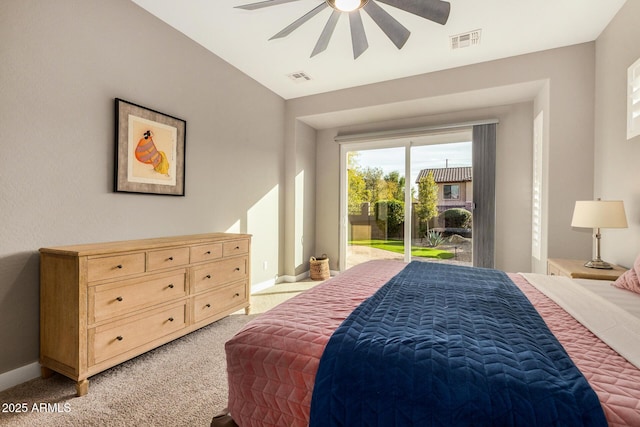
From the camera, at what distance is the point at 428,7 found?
1.90 meters

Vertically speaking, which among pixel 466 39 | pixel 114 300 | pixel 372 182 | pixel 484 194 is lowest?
pixel 114 300

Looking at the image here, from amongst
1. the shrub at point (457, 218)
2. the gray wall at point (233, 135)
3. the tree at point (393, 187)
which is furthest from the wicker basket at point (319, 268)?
the shrub at point (457, 218)

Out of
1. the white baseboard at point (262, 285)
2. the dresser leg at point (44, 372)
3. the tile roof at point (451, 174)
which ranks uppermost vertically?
the tile roof at point (451, 174)

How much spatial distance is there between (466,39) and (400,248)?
286cm

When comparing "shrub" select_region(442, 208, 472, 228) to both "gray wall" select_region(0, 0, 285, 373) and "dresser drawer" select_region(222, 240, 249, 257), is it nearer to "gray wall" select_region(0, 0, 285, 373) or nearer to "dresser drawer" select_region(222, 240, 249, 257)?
"dresser drawer" select_region(222, 240, 249, 257)

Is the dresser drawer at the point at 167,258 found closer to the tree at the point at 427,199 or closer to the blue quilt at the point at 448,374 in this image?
the blue quilt at the point at 448,374

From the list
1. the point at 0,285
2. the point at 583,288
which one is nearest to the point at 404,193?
the point at 583,288

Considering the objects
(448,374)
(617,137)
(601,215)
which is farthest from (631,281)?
(448,374)

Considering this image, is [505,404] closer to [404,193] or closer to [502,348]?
[502,348]

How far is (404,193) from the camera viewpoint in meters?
4.70

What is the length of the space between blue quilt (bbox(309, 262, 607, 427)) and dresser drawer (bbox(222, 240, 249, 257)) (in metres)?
1.94

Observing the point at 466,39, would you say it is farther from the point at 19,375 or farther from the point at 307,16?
the point at 19,375

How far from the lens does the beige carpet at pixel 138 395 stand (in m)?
1.65

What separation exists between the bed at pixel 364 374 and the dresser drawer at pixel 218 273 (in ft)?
4.73
